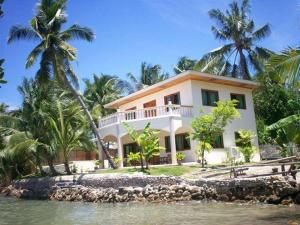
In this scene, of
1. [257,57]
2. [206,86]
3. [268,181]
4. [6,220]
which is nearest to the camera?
[268,181]

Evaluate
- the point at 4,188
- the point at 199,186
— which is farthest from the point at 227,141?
the point at 4,188

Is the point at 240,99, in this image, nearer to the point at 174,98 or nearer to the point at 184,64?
the point at 174,98

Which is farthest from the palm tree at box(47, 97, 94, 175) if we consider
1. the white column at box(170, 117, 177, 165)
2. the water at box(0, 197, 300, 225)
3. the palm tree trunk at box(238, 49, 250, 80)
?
the palm tree trunk at box(238, 49, 250, 80)

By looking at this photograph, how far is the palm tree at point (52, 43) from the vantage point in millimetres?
27141

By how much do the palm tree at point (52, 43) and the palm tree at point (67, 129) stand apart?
0.85 metres

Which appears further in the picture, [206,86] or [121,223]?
[206,86]

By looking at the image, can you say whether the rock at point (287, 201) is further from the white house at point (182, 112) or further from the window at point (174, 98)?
the window at point (174, 98)

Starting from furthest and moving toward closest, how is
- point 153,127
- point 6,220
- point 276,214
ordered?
1. point 153,127
2. point 6,220
3. point 276,214

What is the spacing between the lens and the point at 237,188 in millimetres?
16297

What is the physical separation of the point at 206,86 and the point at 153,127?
16.3 ft

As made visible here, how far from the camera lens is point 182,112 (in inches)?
1014

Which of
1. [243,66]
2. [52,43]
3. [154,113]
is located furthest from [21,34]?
[243,66]

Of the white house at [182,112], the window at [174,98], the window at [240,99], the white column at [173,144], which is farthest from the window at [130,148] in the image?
the window at [240,99]

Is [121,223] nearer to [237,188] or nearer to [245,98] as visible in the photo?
[237,188]
